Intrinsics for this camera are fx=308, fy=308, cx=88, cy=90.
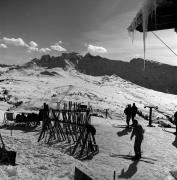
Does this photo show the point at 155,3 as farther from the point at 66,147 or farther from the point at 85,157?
the point at 66,147

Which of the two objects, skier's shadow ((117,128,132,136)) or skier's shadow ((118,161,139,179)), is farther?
skier's shadow ((117,128,132,136))

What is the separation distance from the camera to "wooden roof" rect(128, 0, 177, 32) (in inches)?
278

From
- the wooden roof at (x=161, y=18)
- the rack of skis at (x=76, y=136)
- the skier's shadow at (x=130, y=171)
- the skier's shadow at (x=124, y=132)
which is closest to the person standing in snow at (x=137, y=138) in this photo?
the skier's shadow at (x=130, y=171)

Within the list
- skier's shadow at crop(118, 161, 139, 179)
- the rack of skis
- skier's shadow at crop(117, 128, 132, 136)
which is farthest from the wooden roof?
skier's shadow at crop(117, 128, 132, 136)

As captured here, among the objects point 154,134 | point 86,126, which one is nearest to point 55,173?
point 86,126

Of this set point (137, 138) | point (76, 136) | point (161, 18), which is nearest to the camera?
point (161, 18)

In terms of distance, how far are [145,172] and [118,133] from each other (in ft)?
24.8

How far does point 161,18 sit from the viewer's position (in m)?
7.96

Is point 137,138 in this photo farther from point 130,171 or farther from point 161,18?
point 161,18

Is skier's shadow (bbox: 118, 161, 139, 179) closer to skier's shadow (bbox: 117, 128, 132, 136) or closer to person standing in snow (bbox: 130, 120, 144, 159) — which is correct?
person standing in snow (bbox: 130, 120, 144, 159)

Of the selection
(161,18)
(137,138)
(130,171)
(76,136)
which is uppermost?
(161,18)

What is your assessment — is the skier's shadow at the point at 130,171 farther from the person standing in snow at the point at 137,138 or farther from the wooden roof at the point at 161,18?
the wooden roof at the point at 161,18

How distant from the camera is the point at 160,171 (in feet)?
34.7

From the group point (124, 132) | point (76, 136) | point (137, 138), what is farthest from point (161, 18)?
point (124, 132)
